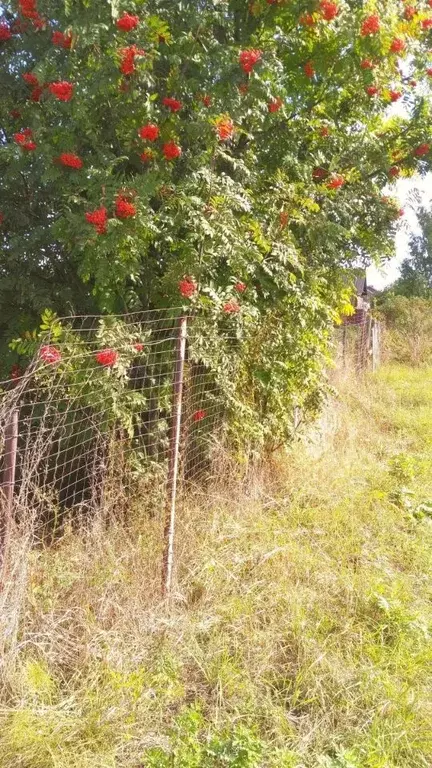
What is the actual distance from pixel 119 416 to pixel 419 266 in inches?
1165

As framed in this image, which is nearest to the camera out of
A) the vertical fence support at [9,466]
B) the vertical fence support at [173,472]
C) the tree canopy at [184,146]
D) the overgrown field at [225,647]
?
the overgrown field at [225,647]

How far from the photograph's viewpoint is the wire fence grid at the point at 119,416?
3.21 meters

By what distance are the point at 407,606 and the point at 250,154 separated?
3406mm

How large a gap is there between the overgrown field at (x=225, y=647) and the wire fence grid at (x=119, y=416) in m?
0.25

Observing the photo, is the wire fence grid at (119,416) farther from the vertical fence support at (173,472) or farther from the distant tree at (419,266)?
the distant tree at (419,266)

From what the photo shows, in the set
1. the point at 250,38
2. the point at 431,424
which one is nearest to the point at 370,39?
the point at 250,38

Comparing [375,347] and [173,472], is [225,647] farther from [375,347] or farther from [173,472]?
[375,347]

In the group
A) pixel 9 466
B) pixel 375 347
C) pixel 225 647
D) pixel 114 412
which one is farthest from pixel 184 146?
pixel 375 347

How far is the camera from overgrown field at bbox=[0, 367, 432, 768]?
2199mm

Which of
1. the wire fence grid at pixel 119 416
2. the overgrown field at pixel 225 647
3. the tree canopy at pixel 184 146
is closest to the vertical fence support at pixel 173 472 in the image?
the wire fence grid at pixel 119 416

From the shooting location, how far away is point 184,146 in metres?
4.02

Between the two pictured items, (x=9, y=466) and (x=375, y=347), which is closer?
(x=9, y=466)

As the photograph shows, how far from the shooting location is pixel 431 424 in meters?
7.26

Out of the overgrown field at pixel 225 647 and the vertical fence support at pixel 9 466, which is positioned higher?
the vertical fence support at pixel 9 466
